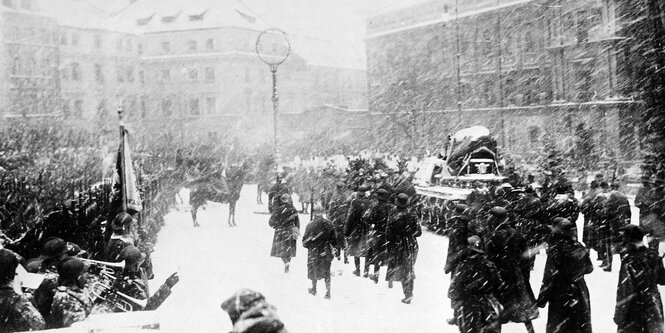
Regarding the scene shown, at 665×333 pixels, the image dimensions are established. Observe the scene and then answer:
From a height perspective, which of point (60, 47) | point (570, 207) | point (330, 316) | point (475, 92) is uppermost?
point (60, 47)

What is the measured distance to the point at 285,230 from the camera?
9.02 metres

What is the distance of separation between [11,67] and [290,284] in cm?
2025

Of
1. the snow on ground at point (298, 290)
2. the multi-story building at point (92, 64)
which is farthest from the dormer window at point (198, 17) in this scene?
the snow on ground at point (298, 290)

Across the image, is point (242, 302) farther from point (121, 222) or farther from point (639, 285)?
point (639, 285)

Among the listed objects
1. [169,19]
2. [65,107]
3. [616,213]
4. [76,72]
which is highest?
[76,72]

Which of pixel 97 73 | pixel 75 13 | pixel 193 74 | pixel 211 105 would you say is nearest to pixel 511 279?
pixel 193 74

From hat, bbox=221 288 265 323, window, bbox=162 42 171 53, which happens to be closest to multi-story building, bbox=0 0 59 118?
window, bbox=162 42 171 53

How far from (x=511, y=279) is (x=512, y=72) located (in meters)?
21.2

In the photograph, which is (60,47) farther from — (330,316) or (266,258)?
(330,316)

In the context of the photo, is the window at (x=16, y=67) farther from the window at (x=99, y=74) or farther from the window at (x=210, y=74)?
the window at (x=210, y=74)

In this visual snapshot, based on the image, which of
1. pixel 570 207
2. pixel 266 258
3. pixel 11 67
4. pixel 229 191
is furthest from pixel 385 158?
pixel 11 67

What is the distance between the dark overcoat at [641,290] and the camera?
4965 millimetres

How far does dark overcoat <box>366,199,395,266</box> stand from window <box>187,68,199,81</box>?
6971 mm

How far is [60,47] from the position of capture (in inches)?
819
